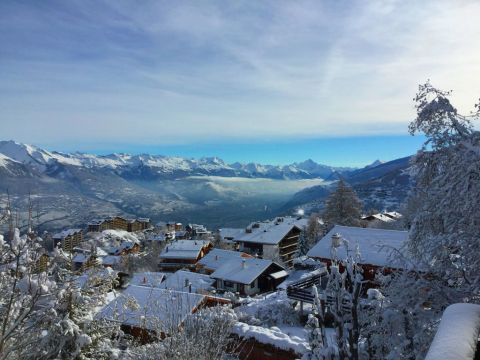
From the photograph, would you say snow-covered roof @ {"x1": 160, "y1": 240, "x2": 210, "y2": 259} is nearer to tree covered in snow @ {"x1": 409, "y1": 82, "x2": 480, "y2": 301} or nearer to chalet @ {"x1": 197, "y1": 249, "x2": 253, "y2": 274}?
chalet @ {"x1": 197, "y1": 249, "x2": 253, "y2": 274}

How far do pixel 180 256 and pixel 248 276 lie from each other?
24965mm

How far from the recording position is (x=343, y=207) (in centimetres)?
4684

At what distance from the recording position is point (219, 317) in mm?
11055

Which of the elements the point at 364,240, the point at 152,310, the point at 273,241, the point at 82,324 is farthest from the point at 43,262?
the point at 273,241

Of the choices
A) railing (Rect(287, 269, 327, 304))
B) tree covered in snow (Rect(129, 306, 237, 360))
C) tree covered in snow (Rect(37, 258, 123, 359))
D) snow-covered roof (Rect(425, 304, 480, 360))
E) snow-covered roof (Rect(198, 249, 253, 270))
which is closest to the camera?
snow-covered roof (Rect(425, 304, 480, 360))

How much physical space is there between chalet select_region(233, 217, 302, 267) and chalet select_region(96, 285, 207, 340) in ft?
128

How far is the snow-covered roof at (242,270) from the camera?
127ft

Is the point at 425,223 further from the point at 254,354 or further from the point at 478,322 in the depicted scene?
the point at 254,354

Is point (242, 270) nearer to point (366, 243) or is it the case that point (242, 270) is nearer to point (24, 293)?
point (366, 243)

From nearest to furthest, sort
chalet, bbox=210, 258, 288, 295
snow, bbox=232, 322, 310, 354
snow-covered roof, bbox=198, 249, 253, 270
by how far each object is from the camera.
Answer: snow, bbox=232, 322, 310, 354 → chalet, bbox=210, 258, 288, 295 → snow-covered roof, bbox=198, 249, 253, 270

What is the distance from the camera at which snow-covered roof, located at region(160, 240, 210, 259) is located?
61.7 metres

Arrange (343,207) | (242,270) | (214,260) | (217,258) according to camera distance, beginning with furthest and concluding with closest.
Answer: (217,258), (214,260), (343,207), (242,270)

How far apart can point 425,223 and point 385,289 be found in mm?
1536

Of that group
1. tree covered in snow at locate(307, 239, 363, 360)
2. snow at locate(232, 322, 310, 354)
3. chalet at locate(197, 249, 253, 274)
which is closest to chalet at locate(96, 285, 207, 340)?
snow at locate(232, 322, 310, 354)
